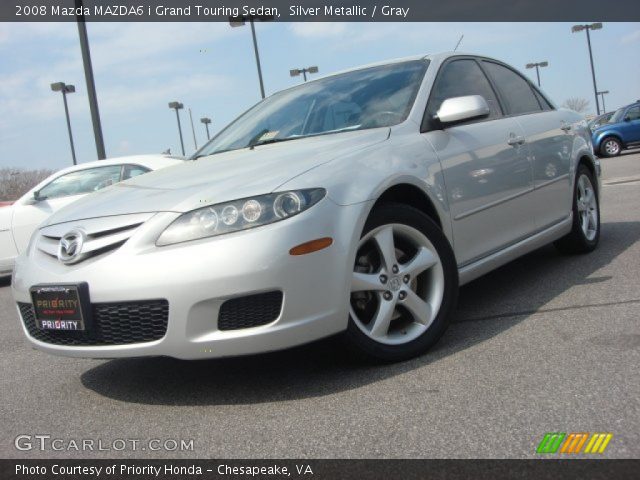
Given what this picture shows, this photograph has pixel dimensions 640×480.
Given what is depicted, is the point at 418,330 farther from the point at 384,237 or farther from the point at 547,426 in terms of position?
the point at 547,426

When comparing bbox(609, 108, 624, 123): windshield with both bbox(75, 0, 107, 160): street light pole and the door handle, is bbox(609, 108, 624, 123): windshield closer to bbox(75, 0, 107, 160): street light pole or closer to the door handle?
bbox(75, 0, 107, 160): street light pole

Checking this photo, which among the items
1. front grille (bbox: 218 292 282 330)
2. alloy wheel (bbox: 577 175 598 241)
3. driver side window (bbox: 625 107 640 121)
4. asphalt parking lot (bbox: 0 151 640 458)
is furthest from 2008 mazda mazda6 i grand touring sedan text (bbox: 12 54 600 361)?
driver side window (bbox: 625 107 640 121)

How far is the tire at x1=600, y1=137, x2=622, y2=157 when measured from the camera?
23062 millimetres

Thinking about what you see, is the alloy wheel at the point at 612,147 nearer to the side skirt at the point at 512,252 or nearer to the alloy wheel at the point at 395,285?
the side skirt at the point at 512,252

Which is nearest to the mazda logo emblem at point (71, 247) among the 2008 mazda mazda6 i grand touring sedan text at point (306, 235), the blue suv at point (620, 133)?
the 2008 mazda mazda6 i grand touring sedan text at point (306, 235)

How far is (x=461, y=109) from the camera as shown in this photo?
3.71 metres

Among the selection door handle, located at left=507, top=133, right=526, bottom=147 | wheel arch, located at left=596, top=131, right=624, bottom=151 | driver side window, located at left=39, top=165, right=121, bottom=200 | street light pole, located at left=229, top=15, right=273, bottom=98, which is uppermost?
street light pole, located at left=229, top=15, right=273, bottom=98

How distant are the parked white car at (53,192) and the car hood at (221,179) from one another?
4.35 m

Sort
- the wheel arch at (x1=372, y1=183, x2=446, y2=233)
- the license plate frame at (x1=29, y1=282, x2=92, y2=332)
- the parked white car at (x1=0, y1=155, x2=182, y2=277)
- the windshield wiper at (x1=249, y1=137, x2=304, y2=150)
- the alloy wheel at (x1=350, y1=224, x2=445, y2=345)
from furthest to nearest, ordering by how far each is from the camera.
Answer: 1. the parked white car at (x1=0, y1=155, x2=182, y2=277)
2. the windshield wiper at (x1=249, y1=137, x2=304, y2=150)
3. the wheel arch at (x1=372, y1=183, x2=446, y2=233)
4. the alloy wheel at (x1=350, y1=224, x2=445, y2=345)
5. the license plate frame at (x1=29, y1=282, x2=92, y2=332)

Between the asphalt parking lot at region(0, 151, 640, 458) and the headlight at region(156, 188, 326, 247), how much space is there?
710mm

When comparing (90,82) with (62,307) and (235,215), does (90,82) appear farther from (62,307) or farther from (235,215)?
(235,215)

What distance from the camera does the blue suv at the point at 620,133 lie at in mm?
22891
